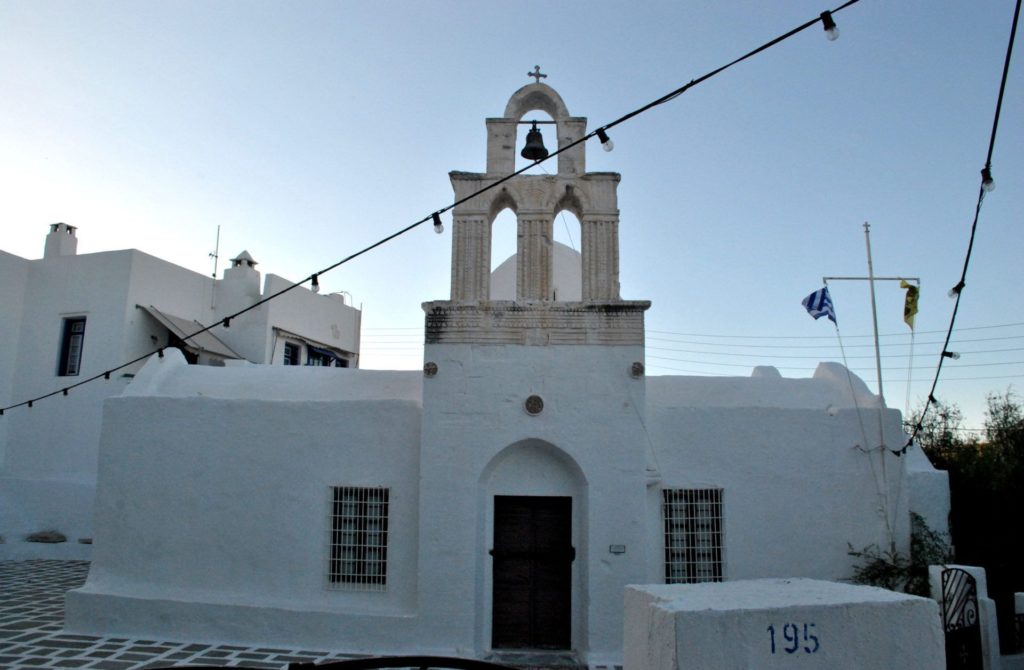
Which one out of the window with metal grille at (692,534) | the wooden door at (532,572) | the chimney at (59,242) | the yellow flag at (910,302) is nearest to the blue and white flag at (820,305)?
the yellow flag at (910,302)

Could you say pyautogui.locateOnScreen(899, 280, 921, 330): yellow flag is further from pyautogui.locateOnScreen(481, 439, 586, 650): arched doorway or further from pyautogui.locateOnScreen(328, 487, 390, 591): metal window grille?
pyautogui.locateOnScreen(328, 487, 390, 591): metal window grille

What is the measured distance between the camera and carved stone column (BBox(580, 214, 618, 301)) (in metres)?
8.64

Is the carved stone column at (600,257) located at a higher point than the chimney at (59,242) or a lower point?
lower

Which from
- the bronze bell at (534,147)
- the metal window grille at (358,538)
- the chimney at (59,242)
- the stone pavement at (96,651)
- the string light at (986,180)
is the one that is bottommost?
the stone pavement at (96,651)

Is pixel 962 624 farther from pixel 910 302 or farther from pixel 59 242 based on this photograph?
pixel 59 242

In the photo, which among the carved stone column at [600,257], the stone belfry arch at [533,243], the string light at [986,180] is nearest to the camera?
the string light at [986,180]

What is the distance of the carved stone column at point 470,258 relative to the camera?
28.5 feet

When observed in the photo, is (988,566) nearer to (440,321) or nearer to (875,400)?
(875,400)

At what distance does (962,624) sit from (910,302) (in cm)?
457

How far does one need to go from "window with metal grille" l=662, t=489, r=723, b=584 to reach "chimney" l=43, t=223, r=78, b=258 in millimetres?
16027

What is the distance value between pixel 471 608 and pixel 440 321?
335 cm

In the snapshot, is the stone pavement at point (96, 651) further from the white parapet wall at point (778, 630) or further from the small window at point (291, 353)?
the small window at point (291, 353)

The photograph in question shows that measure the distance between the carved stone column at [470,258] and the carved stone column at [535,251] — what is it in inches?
16.6

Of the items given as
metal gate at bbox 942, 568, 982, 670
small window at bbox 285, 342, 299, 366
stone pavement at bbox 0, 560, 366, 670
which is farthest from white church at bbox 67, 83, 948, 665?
small window at bbox 285, 342, 299, 366
